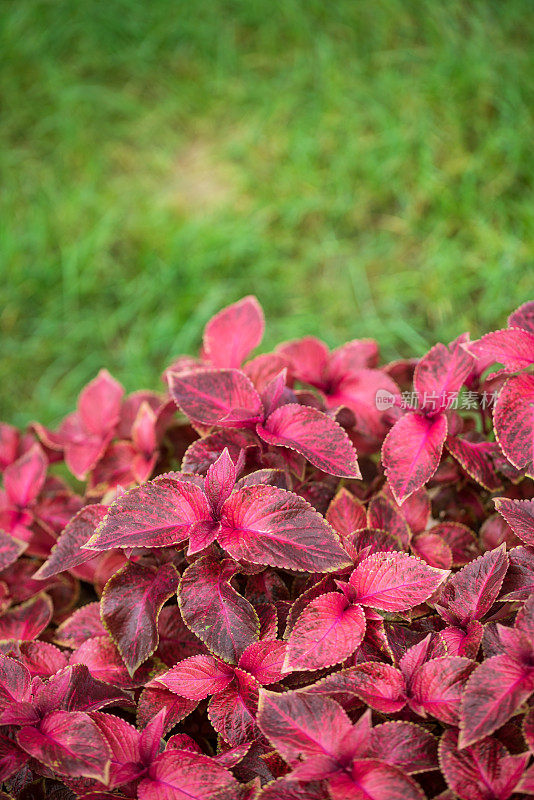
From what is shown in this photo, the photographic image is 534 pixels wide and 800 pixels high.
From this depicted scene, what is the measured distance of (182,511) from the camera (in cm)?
100

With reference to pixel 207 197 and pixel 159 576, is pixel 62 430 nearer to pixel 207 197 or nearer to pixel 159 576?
pixel 159 576

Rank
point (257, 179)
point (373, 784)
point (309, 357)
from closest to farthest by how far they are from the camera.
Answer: point (373, 784) → point (309, 357) → point (257, 179)

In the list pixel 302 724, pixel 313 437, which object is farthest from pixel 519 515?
pixel 302 724

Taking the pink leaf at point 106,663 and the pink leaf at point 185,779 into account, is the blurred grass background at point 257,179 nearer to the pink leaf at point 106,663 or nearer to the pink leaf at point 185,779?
the pink leaf at point 106,663

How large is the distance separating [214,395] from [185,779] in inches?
20.3

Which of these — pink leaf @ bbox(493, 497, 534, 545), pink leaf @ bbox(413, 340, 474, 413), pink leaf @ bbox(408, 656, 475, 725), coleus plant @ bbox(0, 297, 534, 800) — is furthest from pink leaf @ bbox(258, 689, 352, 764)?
pink leaf @ bbox(413, 340, 474, 413)

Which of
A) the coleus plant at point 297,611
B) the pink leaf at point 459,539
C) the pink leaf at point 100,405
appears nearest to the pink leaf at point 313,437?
the coleus plant at point 297,611

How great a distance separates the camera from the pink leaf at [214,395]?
1.10 m

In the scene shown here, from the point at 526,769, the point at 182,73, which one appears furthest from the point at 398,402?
the point at 182,73

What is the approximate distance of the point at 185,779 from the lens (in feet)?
2.85

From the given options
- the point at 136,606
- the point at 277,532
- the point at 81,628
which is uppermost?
the point at 277,532

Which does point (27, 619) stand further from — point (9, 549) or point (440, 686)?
point (440, 686)

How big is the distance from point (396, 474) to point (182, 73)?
8.69ft

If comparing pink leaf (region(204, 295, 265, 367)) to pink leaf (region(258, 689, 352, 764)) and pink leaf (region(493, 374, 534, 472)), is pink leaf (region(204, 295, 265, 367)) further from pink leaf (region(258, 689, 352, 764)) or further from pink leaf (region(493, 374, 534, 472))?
pink leaf (region(258, 689, 352, 764))
